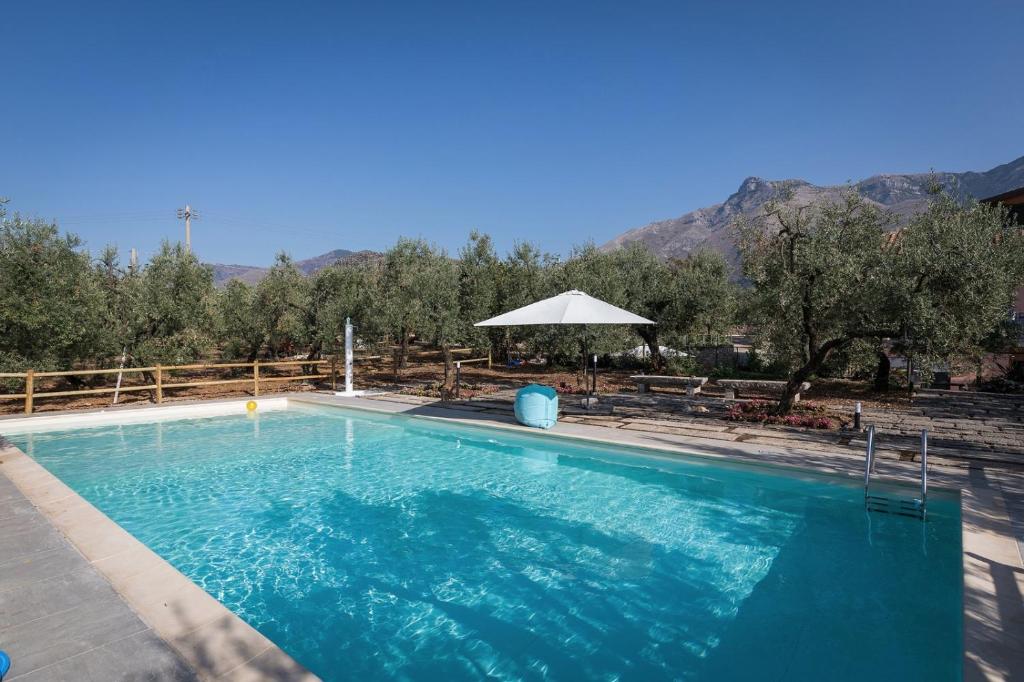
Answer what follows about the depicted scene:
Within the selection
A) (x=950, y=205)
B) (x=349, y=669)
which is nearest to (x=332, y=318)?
(x=349, y=669)

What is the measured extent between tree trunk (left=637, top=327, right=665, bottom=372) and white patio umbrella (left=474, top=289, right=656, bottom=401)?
10160 mm

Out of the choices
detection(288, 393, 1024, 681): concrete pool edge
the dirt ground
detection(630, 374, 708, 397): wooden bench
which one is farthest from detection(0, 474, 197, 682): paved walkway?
detection(630, 374, 708, 397): wooden bench

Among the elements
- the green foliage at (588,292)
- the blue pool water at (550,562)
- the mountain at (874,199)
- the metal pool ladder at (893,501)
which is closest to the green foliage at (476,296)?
the green foliage at (588,292)

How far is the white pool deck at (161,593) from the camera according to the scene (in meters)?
3.64

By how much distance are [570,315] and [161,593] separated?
30.6 feet

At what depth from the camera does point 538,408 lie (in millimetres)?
12281

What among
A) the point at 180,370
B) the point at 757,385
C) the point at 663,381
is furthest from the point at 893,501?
the point at 180,370

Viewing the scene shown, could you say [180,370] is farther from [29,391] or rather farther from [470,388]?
[470,388]

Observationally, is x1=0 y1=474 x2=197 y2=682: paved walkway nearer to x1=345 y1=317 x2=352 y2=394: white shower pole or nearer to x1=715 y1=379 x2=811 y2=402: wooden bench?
x1=345 y1=317 x2=352 y2=394: white shower pole

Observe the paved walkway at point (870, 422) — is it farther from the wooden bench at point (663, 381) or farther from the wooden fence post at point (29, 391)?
the wooden fence post at point (29, 391)

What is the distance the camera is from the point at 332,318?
1994 centimetres

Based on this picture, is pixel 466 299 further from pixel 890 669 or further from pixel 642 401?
pixel 890 669

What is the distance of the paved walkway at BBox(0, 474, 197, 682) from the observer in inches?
140

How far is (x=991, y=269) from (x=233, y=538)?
1273 cm
